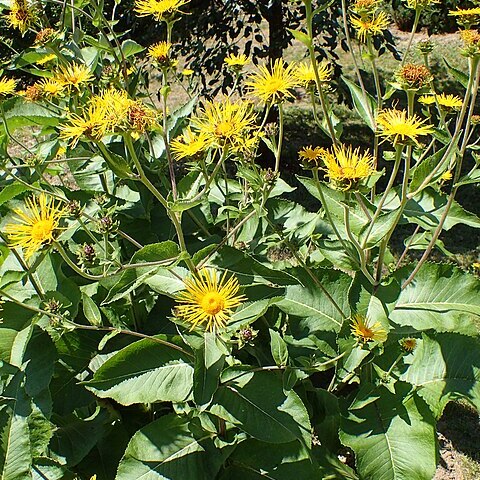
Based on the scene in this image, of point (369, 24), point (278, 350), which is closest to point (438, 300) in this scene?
point (278, 350)

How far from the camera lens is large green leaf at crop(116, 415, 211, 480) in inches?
70.3

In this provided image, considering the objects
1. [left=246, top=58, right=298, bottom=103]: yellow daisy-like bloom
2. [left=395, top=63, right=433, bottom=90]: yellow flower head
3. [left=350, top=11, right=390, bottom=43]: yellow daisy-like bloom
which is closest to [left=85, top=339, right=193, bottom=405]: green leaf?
[left=246, top=58, right=298, bottom=103]: yellow daisy-like bloom

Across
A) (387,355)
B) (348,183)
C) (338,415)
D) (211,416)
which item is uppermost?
(348,183)

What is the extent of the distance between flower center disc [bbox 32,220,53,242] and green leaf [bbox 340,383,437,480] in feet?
3.45

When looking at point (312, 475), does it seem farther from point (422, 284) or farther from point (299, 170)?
point (299, 170)

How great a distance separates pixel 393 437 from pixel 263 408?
16.2 inches

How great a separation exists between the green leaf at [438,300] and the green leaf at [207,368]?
594mm

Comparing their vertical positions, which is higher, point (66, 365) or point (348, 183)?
point (348, 183)

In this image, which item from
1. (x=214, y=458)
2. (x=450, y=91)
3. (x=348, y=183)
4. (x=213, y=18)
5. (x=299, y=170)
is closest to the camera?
(x=348, y=183)

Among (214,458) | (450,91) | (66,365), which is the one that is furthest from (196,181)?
(450,91)

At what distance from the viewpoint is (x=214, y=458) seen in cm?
186

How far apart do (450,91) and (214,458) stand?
18.4 feet

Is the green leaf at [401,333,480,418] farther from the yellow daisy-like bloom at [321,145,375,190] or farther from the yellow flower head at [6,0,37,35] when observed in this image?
the yellow flower head at [6,0,37,35]

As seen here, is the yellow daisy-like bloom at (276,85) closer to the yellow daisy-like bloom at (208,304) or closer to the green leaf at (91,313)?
the yellow daisy-like bloom at (208,304)
